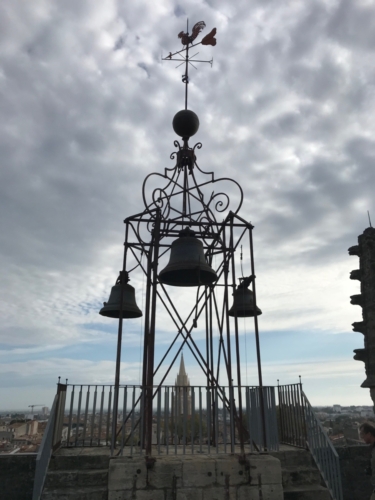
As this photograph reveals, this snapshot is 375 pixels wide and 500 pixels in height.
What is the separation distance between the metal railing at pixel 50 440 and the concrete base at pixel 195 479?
1297 mm

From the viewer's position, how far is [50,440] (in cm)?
611

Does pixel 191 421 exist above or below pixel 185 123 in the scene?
below

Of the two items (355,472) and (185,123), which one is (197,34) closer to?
(185,123)

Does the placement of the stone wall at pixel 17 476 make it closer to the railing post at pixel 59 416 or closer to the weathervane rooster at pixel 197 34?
the railing post at pixel 59 416

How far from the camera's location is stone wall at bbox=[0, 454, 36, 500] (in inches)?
251

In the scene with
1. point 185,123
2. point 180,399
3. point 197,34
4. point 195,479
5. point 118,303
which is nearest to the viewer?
point 195,479

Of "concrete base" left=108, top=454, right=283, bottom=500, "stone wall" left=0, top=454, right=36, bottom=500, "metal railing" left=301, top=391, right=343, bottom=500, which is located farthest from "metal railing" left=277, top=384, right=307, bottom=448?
"stone wall" left=0, top=454, right=36, bottom=500

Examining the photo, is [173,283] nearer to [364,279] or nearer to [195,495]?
[195,495]

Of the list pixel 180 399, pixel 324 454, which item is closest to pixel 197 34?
pixel 180 399

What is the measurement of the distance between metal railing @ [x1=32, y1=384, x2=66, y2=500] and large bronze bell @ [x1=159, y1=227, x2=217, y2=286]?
2.98m

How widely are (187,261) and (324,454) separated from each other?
4199mm

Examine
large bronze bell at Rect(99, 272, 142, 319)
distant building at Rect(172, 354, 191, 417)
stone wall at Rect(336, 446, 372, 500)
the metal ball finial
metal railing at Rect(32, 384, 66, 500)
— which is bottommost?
stone wall at Rect(336, 446, 372, 500)

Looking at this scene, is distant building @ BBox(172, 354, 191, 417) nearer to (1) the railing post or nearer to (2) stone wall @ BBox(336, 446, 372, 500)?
(1) the railing post

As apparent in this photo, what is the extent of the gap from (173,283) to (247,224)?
170cm
